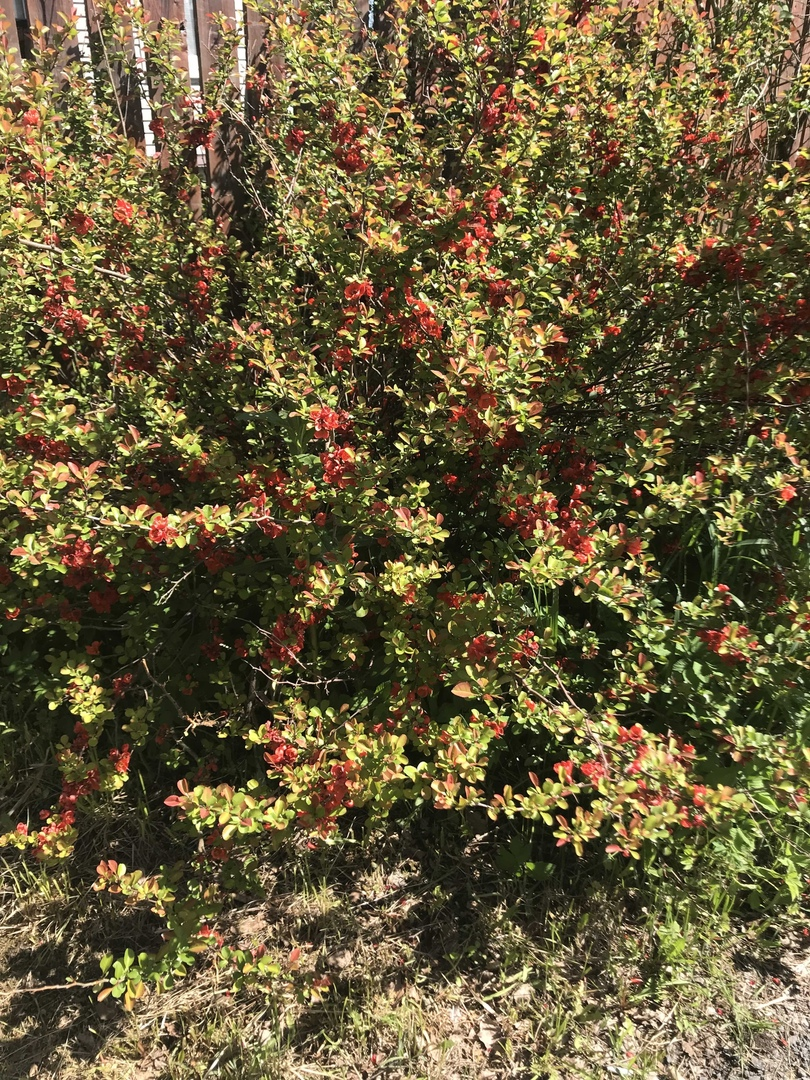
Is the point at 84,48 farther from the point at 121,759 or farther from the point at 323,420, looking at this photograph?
the point at 121,759

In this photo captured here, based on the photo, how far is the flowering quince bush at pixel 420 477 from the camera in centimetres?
175

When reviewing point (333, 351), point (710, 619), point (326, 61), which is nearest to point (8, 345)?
point (333, 351)

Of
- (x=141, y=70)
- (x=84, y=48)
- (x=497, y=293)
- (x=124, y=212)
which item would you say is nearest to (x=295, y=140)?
(x=124, y=212)

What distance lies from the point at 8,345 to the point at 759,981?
2.66m

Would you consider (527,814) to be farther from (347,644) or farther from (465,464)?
(465,464)

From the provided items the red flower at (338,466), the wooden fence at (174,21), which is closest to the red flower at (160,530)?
the red flower at (338,466)

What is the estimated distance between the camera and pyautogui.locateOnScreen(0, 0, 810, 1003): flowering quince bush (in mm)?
1748

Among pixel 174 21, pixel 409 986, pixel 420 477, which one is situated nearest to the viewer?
pixel 409 986

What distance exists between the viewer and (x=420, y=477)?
2129 mm

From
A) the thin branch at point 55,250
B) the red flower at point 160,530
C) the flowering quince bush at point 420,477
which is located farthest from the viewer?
the thin branch at point 55,250

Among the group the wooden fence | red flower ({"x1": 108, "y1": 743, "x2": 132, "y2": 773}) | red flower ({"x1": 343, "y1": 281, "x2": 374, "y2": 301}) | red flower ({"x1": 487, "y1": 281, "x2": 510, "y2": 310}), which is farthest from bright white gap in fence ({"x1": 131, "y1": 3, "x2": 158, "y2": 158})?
red flower ({"x1": 108, "y1": 743, "x2": 132, "y2": 773})

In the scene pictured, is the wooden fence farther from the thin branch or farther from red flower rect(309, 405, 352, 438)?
red flower rect(309, 405, 352, 438)

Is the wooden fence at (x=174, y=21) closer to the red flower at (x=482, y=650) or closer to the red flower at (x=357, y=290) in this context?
the red flower at (x=357, y=290)

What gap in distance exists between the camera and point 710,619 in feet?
6.25
